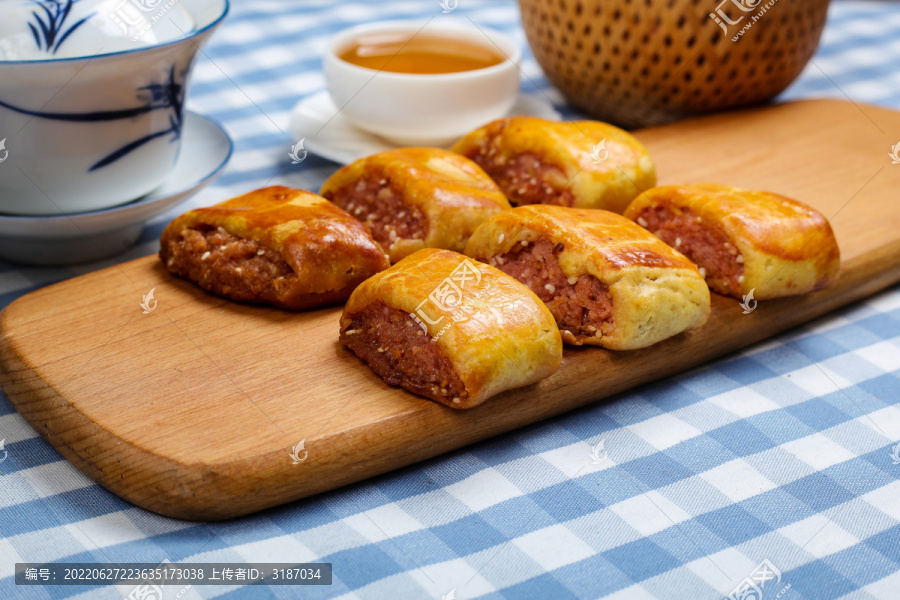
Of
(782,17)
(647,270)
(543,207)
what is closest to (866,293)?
(647,270)

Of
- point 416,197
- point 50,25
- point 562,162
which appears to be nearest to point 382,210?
point 416,197

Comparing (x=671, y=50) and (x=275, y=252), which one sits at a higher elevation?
(x=671, y=50)

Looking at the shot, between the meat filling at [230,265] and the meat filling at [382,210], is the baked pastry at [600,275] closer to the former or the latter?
the meat filling at [382,210]

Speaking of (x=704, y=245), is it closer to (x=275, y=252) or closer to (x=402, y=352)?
(x=402, y=352)

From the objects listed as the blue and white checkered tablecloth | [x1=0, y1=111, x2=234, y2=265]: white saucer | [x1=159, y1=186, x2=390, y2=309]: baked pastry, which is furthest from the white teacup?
the blue and white checkered tablecloth

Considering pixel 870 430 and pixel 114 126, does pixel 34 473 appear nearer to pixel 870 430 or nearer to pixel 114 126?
pixel 114 126

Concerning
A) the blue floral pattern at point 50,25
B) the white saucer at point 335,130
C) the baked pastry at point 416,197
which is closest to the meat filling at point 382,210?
the baked pastry at point 416,197
